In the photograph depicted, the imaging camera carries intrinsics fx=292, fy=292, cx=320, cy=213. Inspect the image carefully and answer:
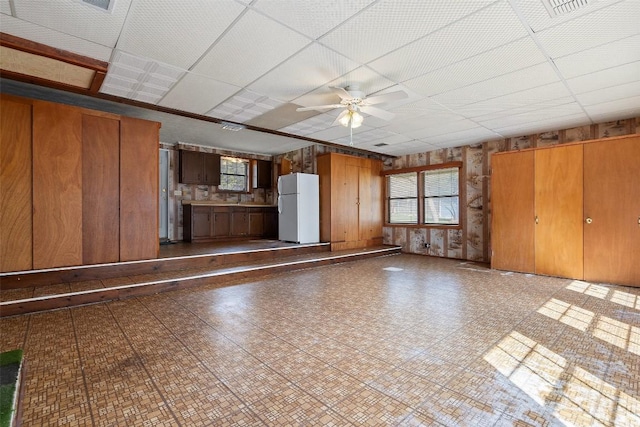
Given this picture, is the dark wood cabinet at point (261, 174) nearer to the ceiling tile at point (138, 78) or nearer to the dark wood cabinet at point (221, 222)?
the dark wood cabinet at point (221, 222)

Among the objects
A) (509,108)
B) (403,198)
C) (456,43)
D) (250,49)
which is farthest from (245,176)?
(456,43)

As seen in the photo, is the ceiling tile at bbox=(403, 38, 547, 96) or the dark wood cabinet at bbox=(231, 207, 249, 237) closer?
the ceiling tile at bbox=(403, 38, 547, 96)

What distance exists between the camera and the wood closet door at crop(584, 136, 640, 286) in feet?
14.4

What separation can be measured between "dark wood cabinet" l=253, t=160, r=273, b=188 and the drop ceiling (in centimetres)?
385

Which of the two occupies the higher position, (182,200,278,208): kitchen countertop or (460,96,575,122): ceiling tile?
(460,96,575,122): ceiling tile

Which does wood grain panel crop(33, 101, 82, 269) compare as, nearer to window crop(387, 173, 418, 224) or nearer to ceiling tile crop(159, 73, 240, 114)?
ceiling tile crop(159, 73, 240, 114)

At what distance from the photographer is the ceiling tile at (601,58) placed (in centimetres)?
284

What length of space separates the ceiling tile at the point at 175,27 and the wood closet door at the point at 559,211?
18.0 ft

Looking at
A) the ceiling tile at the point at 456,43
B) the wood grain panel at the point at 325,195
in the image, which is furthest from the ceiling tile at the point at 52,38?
the wood grain panel at the point at 325,195

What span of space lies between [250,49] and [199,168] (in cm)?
536

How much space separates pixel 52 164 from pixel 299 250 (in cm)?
432

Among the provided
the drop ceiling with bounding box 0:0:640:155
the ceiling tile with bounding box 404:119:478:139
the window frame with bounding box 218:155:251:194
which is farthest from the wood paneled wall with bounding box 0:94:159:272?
the ceiling tile with bounding box 404:119:478:139

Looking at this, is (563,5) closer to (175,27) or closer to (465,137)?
(175,27)

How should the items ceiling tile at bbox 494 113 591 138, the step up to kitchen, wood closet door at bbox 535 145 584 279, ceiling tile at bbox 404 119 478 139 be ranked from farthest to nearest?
ceiling tile at bbox 404 119 478 139 < ceiling tile at bbox 494 113 591 138 < wood closet door at bbox 535 145 584 279 < the step up to kitchen
